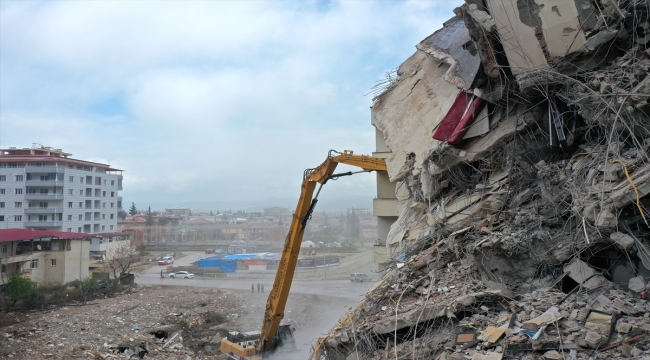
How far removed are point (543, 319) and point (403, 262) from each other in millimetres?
2713

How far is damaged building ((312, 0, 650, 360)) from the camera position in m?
4.39

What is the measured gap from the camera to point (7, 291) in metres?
22.6

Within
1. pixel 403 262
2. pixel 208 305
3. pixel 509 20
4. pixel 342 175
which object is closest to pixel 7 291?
pixel 208 305

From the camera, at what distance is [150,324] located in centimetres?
1992

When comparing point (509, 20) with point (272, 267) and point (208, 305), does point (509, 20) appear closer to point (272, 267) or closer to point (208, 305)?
point (208, 305)

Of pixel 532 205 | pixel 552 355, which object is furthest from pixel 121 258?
pixel 552 355

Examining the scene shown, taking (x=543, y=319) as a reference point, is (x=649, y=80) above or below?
above

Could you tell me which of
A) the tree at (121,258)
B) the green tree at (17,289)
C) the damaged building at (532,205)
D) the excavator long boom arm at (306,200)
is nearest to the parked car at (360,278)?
the tree at (121,258)

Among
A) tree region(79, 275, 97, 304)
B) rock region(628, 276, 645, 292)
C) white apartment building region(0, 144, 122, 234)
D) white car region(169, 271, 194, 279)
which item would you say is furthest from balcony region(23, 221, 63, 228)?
rock region(628, 276, 645, 292)

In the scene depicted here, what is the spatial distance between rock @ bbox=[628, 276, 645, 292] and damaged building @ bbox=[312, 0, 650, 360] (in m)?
0.02

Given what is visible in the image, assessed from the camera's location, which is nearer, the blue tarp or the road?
the road

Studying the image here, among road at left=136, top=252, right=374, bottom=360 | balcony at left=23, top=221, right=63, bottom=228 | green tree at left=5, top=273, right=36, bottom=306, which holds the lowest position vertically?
road at left=136, top=252, right=374, bottom=360

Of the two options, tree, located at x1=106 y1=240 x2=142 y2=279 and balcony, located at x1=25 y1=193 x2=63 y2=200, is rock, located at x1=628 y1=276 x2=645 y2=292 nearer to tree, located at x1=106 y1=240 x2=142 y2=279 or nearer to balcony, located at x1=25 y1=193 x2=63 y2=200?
tree, located at x1=106 y1=240 x2=142 y2=279

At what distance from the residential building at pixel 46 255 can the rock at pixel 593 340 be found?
2790 centimetres
